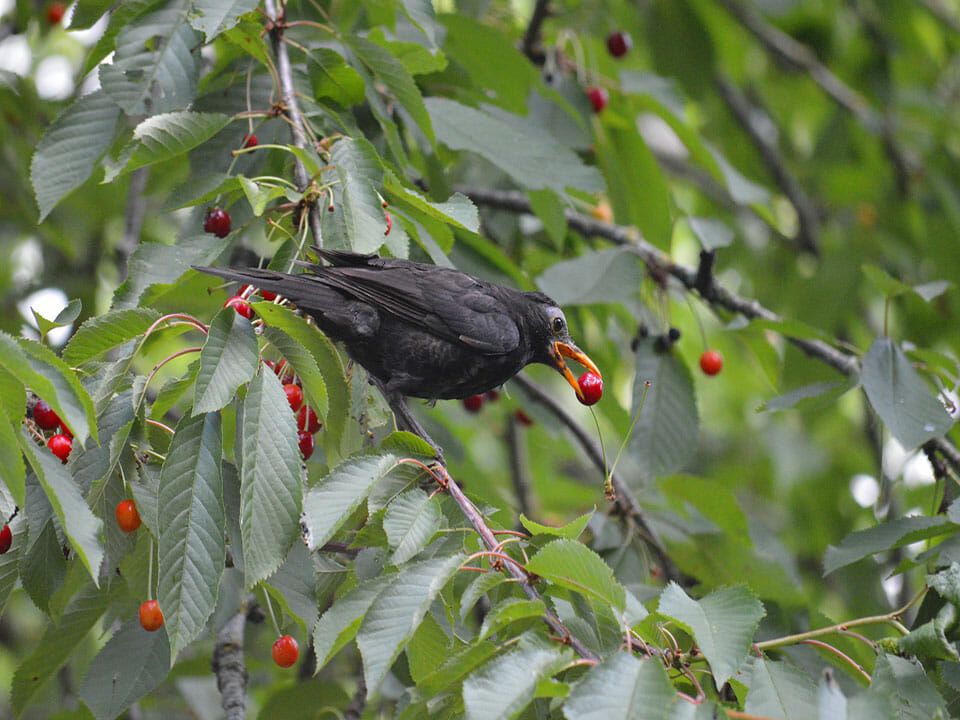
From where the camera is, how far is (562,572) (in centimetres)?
186

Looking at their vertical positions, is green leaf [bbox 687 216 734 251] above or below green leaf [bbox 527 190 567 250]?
below

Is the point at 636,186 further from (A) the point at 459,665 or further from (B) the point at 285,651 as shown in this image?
(A) the point at 459,665

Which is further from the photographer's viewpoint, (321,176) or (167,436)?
(321,176)

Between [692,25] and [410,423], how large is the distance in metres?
3.61

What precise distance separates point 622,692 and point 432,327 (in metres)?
1.72

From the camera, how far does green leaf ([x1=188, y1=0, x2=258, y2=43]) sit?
259cm

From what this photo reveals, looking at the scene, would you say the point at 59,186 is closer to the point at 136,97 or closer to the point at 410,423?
the point at 136,97

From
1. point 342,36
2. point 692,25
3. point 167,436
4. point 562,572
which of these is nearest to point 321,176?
point 342,36

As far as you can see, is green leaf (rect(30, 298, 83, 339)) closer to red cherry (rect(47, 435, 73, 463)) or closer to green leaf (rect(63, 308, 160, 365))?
green leaf (rect(63, 308, 160, 365))

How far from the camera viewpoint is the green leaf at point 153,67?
282cm

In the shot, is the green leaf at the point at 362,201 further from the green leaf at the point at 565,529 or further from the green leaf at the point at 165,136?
the green leaf at the point at 565,529

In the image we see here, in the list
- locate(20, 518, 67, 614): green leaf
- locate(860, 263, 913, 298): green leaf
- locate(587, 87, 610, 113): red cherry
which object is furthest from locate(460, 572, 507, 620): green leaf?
locate(587, 87, 610, 113): red cherry

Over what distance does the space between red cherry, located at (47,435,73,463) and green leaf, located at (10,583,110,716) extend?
520 mm

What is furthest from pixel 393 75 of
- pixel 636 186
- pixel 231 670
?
pixel 231 670
